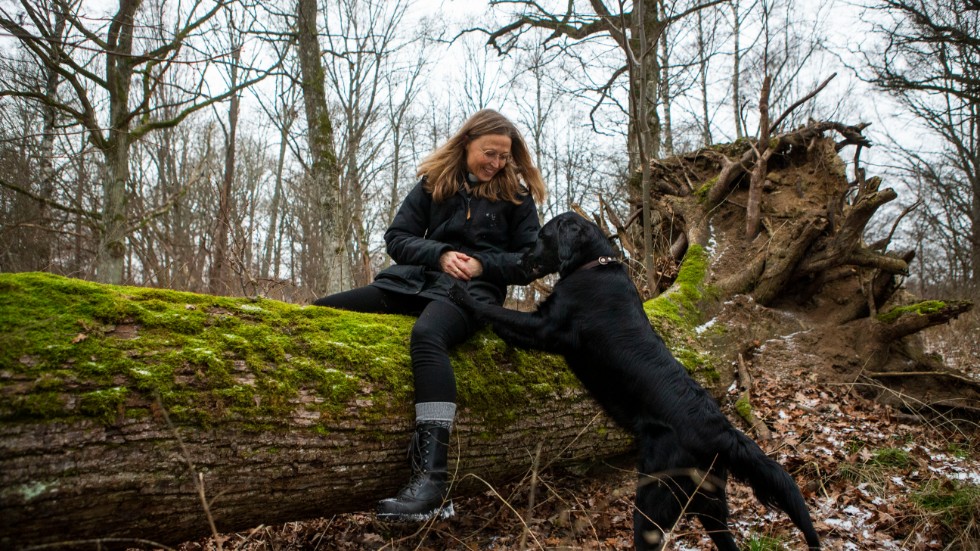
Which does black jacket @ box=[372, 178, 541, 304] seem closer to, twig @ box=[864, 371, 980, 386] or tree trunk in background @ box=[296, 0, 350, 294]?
twig @ box=[864, 371, 980, 386]

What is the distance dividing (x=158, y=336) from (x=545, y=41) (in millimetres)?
12525

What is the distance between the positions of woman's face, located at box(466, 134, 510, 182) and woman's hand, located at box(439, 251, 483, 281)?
0.61m

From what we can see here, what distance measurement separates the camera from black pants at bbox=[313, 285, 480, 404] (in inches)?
94.4

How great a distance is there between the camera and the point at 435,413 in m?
2.34

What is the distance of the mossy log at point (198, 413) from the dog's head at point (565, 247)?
2.31 feet

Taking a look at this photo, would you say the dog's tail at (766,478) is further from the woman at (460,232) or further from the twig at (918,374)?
the twig at (918,374)

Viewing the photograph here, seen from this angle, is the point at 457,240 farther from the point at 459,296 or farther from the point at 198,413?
the point at 198,413

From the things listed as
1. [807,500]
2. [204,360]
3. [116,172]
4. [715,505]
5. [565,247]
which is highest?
[116,172]

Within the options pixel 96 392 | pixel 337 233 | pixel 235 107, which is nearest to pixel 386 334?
pixel 96 392

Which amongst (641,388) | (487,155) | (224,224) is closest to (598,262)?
(641,388)

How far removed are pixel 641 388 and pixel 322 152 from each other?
22.2ft

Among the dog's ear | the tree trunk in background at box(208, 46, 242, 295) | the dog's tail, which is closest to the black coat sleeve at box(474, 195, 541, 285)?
the dog's ear

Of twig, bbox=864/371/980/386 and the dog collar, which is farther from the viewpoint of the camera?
Result: twig, bbox=864/371/980/386

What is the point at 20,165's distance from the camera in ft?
31.7
